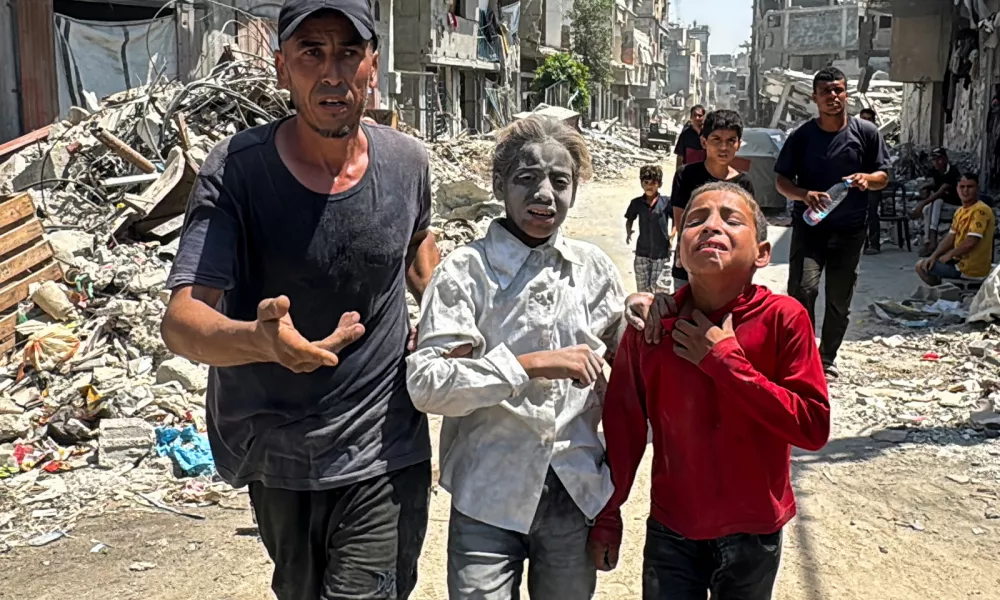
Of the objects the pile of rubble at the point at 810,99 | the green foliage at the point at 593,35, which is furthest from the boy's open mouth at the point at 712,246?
the green foliage at the point at 593,35

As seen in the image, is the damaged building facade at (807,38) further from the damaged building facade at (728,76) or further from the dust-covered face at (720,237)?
the dust-covered face at (720,237)

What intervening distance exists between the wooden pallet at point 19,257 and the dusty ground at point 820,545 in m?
3.14

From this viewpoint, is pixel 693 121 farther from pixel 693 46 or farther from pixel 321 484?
pixel 693 46

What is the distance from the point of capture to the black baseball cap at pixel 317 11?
217 cm

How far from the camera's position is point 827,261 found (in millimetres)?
5969

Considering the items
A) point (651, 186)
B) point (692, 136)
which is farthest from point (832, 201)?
point (692, 136)

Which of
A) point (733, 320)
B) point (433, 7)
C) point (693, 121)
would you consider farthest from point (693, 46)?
point (733, 320)

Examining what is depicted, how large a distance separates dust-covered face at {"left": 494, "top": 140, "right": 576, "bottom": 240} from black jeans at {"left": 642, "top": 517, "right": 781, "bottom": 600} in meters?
0.84

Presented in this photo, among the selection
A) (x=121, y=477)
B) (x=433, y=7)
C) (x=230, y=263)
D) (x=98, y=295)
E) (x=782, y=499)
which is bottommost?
(x=121, y=477)

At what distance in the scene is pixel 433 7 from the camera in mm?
28328

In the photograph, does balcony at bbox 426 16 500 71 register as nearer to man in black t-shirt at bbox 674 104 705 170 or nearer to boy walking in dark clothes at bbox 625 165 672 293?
man in black t-shirt at bbox 674 104 705 170

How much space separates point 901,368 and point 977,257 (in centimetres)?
279

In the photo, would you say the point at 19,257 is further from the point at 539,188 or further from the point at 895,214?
the point at 895,214

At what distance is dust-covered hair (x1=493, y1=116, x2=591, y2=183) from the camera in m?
2.45
